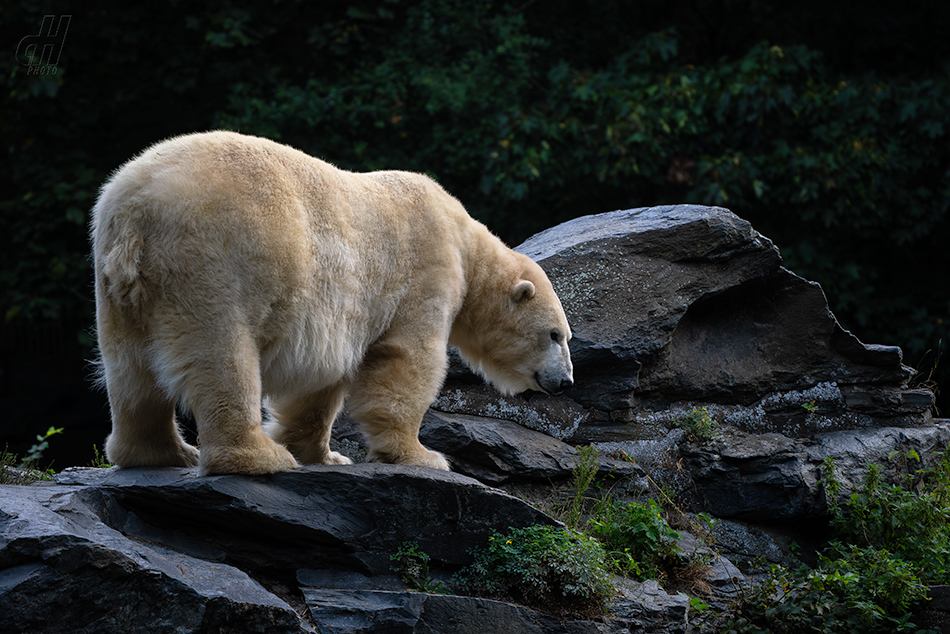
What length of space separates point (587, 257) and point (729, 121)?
5.54 m

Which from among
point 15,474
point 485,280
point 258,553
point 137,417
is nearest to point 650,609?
point 258,553

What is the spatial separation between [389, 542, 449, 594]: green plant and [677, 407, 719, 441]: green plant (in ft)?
Answer: 8.11

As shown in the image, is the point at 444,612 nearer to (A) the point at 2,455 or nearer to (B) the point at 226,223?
(B) the point at 226,223

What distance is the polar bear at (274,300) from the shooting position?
11.3 ft

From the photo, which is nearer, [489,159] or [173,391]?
[173,391]

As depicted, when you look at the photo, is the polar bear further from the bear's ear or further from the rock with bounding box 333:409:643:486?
the rock with bounding box 333:409:643:486

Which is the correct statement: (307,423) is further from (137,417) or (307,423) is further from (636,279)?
(636,279)

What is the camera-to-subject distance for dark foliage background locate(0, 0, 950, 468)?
1023 cm

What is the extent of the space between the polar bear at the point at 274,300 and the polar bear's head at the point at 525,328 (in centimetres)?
1

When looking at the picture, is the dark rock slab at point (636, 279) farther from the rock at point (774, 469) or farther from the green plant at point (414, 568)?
the green plant at point (414, 568)

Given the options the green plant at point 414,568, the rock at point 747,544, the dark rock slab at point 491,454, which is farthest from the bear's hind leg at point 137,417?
the rock at point 747,544

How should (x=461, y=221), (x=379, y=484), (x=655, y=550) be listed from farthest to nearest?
(x=461, y=221)
(x=655, y=550)
(x=379, y=484)

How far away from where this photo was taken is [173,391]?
3.53 metres

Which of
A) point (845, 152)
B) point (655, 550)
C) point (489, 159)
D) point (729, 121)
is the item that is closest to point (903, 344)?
point (845, 152)
